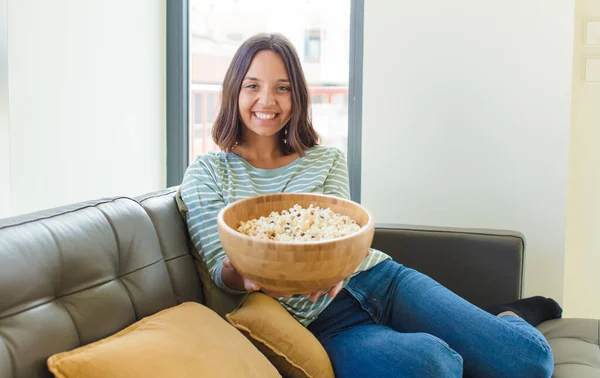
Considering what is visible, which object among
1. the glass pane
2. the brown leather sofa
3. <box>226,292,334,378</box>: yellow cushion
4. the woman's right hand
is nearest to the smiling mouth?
the brown leather sofa

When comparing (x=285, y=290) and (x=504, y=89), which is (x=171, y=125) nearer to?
(x=504, y=89)

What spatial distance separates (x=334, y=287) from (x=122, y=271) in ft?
1.68

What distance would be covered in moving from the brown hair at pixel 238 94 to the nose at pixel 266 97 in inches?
2.9

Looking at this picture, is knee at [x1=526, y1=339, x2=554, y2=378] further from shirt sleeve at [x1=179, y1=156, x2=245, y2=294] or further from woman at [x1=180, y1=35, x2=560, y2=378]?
shirt sleeve at [x1=179, y1=156, x2=245, y2=294]

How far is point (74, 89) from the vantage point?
1.88 m

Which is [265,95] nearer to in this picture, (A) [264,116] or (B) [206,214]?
(A) [264,116]

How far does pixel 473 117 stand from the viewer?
7.09ft

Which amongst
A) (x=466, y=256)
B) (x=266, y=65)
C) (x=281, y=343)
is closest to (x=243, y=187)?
(x=266, y=65)

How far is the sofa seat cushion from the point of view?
1.49 meters

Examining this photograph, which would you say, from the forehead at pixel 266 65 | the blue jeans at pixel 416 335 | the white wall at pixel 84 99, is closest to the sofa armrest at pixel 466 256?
the blue jeans at pixel 416 335

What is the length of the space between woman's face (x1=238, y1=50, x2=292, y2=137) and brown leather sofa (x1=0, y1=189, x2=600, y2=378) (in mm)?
337

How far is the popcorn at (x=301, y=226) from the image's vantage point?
116cm

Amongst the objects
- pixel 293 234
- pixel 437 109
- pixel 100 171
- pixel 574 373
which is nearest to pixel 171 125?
pixel 100 171

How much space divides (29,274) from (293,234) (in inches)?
20.0
